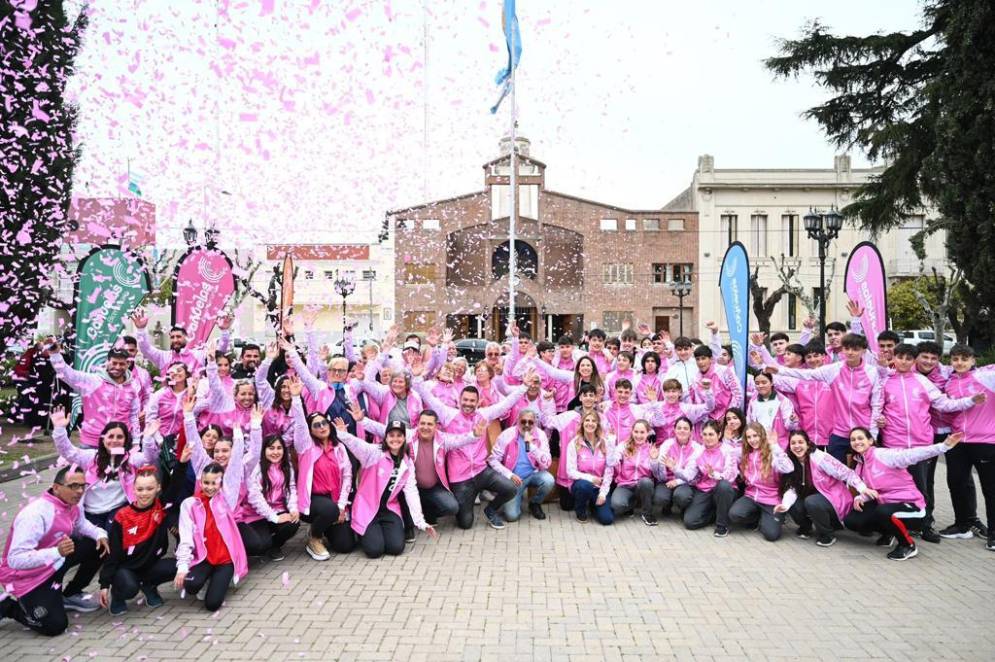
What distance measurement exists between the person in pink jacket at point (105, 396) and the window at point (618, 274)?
37.1 meters

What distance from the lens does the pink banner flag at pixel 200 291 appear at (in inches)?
336

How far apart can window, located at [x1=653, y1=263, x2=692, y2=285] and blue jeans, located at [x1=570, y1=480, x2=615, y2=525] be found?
3633cm

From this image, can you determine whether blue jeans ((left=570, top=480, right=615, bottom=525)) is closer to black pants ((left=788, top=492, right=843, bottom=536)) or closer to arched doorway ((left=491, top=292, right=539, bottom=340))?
black pants ((left=788, top=492, right=843, bottom=536))

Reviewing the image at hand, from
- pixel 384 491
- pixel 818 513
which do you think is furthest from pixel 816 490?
pixel 384 491

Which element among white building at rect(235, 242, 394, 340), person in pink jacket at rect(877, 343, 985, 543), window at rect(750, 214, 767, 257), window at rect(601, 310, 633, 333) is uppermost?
window at rect(750, 214, 767, 257)

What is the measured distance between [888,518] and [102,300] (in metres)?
9.17

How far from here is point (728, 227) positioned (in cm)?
4278

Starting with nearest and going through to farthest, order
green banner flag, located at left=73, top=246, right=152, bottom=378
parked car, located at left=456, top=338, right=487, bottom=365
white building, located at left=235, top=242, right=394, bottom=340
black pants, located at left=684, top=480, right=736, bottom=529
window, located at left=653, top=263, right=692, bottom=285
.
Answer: black pants, located at left=684, top=480, right=736, bottom=529 → green banner flag, located at left=73, top=246, right=152, bottom=378 → parked car, located at left=456, top=338, right=487, bottom=365 → white building, located at left=235, top=242, right=394, bottom=340 → window, located at left=653, top=263, right=692, bottom=285

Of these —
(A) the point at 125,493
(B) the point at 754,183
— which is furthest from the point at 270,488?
(B) the point at 754,183

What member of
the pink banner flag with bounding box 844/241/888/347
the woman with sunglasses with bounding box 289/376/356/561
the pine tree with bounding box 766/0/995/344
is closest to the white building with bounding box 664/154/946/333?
the pine tree with bounding box 766/0/995/344

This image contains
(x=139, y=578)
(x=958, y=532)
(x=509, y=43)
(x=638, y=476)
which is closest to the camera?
(x=139, y=578)

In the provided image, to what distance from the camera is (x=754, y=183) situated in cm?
4225

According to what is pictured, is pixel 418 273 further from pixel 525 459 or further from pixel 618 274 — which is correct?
pixel 525 459

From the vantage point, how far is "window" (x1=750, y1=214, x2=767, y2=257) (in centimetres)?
4219
